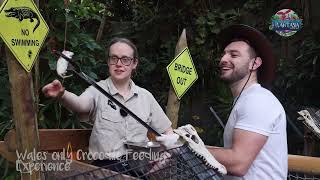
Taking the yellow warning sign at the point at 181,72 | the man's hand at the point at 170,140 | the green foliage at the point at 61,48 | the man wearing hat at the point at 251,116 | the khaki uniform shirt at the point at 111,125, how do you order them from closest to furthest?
the man's hand at the point at 170,140
the man wearing hat at the point at 251,116
the khaki uniform shirt at the point at 111,125
the yellow warning sign at the point at 181,72
the green foliage at the point at 61,48

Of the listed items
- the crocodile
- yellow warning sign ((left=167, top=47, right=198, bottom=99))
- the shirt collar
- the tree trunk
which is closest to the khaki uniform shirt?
the shirt collar

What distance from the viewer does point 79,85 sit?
419 centimetres

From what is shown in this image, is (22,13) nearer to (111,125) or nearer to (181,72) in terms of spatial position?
(111,125)

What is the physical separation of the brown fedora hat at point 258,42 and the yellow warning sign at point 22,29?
0.89m

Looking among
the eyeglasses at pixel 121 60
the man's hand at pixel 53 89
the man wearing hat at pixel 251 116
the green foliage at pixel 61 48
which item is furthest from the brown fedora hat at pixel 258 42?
the green foliage at pixel 61 48

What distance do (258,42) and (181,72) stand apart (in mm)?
927

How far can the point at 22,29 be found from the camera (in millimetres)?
2033

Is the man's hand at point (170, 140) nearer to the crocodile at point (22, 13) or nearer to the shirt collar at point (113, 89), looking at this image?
the crocodile at point (22, 13)

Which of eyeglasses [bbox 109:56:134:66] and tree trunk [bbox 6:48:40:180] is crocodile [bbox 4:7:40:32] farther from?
eyeglasses [bbox 109:56:134:66]

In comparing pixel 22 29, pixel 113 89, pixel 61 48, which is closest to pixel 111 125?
pixel 113 89

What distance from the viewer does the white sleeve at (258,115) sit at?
6.23 ft

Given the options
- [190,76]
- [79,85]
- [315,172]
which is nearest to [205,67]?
[79,85]

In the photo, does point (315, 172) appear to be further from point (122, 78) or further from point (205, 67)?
point (205, 67)

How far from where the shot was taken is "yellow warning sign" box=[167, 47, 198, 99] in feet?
9.71
